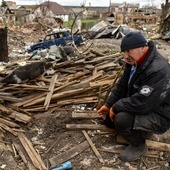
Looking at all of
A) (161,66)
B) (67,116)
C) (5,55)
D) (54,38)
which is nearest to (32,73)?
(67,116)

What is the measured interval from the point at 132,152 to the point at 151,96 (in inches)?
42.8

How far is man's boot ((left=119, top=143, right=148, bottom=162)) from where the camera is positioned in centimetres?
373

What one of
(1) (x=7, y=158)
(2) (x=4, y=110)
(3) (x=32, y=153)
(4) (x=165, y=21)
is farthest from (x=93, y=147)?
(4) (x=165, y=21)

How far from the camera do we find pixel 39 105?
5332 millimetres

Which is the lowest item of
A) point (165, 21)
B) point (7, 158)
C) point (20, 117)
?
point (7, 158)

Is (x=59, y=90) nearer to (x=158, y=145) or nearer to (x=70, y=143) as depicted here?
(x=70, y=143)

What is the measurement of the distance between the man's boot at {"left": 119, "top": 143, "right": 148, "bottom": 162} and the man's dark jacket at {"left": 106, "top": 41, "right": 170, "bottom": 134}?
452mm

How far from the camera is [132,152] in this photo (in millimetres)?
3771

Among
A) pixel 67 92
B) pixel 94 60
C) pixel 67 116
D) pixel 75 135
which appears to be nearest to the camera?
pixel 75 135

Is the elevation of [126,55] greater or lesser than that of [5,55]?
greater

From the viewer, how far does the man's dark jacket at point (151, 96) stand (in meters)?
3.24

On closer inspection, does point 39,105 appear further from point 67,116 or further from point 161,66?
point 161,66

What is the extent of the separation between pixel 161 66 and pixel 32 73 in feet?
11.9

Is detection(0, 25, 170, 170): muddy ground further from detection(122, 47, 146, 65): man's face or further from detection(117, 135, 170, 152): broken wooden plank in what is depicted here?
detection(122, 47, 146, 65): man's face
